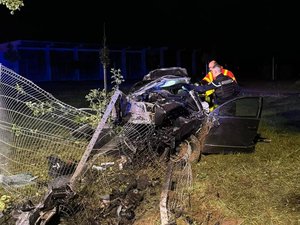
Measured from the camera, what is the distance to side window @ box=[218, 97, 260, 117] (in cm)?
605

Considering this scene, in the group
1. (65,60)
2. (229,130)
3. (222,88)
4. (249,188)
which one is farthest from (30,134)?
(65,60)

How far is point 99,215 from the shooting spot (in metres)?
4.18

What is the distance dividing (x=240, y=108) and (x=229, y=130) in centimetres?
653

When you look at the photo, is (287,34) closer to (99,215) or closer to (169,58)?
(169,58)

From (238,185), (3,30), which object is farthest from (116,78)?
(3,30)

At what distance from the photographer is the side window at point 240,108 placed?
6.05m

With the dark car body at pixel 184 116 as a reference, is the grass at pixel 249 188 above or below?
below

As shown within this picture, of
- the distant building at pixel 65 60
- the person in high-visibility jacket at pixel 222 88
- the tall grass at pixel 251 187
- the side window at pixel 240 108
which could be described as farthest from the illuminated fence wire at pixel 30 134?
the distant building at pixel 65 60

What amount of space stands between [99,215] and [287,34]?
32850mm

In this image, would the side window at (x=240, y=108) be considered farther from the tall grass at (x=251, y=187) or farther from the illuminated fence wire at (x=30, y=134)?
the illuminated fence wire at (x=30, y=134)

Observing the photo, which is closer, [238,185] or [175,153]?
[238,185]

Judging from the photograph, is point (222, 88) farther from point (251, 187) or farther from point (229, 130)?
point (251, 187)

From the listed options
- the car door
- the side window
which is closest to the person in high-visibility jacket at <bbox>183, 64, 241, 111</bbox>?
the side window

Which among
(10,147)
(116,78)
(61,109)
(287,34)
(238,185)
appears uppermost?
(287,34)
